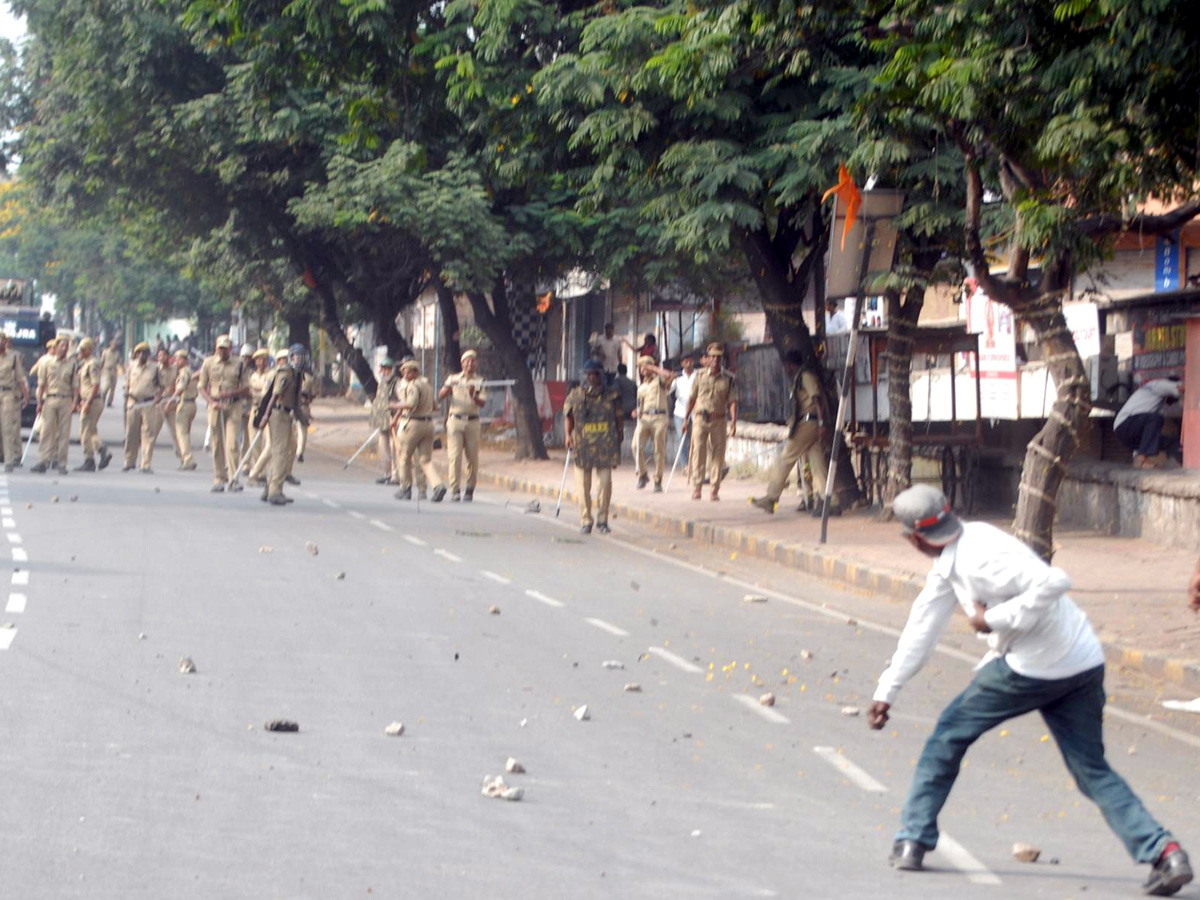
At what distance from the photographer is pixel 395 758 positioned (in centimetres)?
693

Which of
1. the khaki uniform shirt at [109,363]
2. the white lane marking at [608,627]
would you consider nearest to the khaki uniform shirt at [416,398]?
Result: the white lane marking at [608,627]

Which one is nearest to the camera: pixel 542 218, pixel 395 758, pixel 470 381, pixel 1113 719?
pixel 395 758

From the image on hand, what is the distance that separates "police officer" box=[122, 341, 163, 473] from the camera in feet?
81.0

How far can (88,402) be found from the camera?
80.2ft

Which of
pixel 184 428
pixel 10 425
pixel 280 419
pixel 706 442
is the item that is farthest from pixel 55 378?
pixel 706 442

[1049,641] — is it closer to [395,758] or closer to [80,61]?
[395,758]

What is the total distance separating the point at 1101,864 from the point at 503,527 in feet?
42.4

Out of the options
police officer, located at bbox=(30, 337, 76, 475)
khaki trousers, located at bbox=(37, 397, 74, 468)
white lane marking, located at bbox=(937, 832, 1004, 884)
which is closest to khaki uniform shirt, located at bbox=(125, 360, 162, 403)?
police officer, located at bbox=(30, 337, 76, 475)

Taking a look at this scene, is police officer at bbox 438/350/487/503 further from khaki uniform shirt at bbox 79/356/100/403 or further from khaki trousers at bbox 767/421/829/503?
khaki uniform shirt at bbox 79/356/100/403

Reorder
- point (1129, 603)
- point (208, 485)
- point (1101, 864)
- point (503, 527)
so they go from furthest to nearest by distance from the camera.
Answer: point (208, 485) < point (503, 527) < point (1129, 603) < point (1101, 864)

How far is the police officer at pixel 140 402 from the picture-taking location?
24688 millimetres

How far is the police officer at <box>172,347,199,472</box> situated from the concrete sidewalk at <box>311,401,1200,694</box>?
5.45m

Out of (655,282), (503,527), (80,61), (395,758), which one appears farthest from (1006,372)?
(80,61)

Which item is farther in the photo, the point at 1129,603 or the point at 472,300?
the point at 472,300
